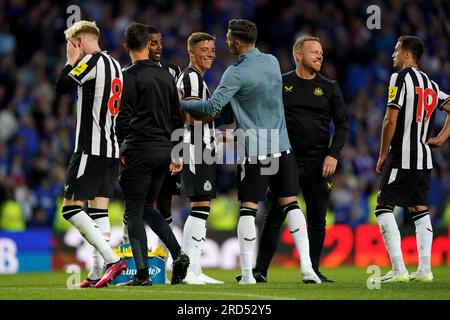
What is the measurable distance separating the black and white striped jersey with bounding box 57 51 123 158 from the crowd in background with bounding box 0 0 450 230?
7187 mm

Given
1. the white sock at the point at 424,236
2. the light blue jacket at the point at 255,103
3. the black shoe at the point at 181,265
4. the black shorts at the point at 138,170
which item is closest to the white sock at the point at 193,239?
the black shoe at the point at 181,265

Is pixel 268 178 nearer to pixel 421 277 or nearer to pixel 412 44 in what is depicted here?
pixel 421 277

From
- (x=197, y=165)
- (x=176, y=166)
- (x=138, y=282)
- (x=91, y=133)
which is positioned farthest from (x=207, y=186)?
(x=91, y=133)

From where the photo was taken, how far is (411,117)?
9141mm

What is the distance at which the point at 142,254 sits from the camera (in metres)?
8.16

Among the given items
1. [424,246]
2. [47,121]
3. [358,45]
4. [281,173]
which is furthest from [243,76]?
[358,45]

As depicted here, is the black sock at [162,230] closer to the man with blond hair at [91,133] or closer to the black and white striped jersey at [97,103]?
the man with blond hair at [91,133]

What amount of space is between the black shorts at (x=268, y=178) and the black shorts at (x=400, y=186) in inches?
38.5

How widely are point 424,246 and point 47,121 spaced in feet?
28.4

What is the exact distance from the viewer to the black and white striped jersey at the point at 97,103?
788 centimetres

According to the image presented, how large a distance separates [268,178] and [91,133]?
157 cm

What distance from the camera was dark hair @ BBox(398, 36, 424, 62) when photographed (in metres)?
9.16

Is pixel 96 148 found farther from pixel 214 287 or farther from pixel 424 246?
pixel 424 246

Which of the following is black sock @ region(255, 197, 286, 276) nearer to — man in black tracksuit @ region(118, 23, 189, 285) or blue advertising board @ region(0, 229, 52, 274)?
man in black tracksuit @ region(118, 23, 189, 285)
